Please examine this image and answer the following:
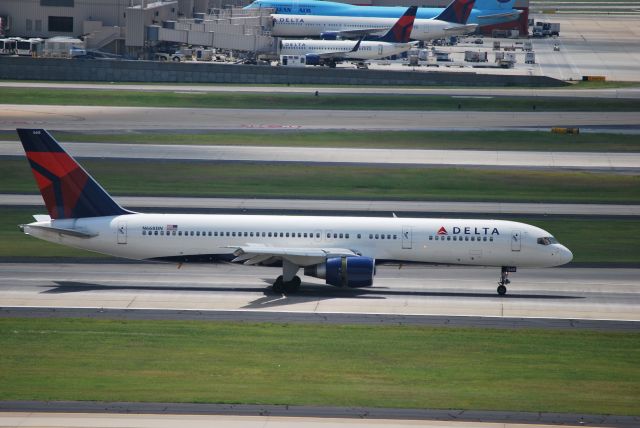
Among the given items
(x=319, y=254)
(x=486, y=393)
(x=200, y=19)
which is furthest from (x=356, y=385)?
(x=200, y=19)

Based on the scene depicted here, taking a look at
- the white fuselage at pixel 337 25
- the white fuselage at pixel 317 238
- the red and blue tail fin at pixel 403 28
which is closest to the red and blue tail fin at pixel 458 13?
the white fuselage at pixel 337 25

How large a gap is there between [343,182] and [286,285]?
82.6 feet

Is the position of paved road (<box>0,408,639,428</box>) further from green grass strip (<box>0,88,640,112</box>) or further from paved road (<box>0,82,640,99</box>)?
paved road (<box>0,82,640,99</box>)

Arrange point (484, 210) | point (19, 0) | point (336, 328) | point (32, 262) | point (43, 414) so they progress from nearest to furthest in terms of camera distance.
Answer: point (43, 414)
point (336, 328)
point (32, 262)
point (484, 210)
point (19, 0)

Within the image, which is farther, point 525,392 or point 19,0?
point 19,0

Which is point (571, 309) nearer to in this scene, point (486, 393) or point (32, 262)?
point (486, 393)

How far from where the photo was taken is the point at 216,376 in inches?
1431

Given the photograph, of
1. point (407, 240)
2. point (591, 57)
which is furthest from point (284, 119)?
point (591, 57)

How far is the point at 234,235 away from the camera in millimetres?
50469

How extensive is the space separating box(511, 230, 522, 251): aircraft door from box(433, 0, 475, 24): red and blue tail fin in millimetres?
115544

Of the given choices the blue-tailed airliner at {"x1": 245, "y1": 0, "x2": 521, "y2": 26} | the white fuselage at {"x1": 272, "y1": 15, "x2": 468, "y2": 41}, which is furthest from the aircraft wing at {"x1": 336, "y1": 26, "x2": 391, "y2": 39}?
the blue-tailed airliner at {"x1": 245, "y1": 0, "x2": 521, "y2": 26}

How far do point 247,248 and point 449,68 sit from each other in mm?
96645

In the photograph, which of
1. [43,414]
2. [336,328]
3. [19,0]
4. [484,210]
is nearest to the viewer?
[43,414]

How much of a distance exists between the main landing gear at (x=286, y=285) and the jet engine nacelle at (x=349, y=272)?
1508 millimetres
